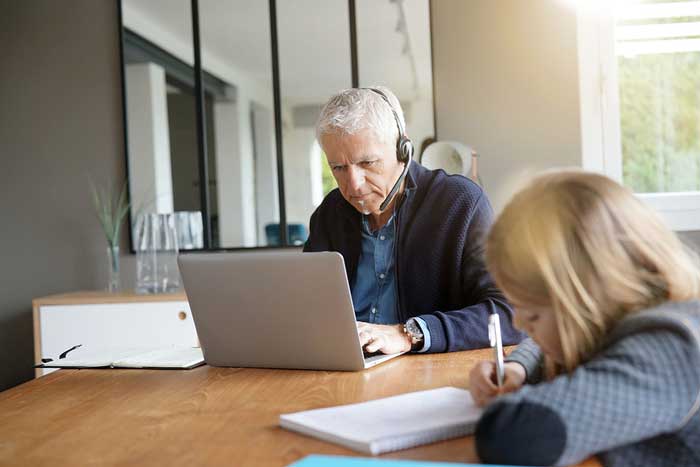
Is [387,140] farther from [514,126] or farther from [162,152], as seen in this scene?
[162,152]

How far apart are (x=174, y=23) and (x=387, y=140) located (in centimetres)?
203

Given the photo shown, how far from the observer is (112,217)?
3836 millimetres

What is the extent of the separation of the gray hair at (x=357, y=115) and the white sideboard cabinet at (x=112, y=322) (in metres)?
1.49

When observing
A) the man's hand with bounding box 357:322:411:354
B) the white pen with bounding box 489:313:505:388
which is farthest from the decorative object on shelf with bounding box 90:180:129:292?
the white pen with bounding box 489:313:505:388

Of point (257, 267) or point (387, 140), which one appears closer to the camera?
point (257, 267)

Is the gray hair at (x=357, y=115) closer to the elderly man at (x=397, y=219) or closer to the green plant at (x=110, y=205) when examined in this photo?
the elderly man at (x=397, y=219)

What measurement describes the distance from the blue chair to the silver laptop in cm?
198

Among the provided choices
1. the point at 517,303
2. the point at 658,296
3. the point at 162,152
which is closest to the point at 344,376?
the point at 517,303

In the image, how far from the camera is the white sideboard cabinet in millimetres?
3350

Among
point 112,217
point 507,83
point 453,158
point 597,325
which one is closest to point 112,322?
point 112,217

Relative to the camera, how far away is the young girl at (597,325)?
86 cm

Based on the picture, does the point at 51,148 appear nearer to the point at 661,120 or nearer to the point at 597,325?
the point at 661,120

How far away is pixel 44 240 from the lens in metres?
3.93

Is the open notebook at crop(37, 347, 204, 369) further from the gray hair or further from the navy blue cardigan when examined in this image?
the gray hair
